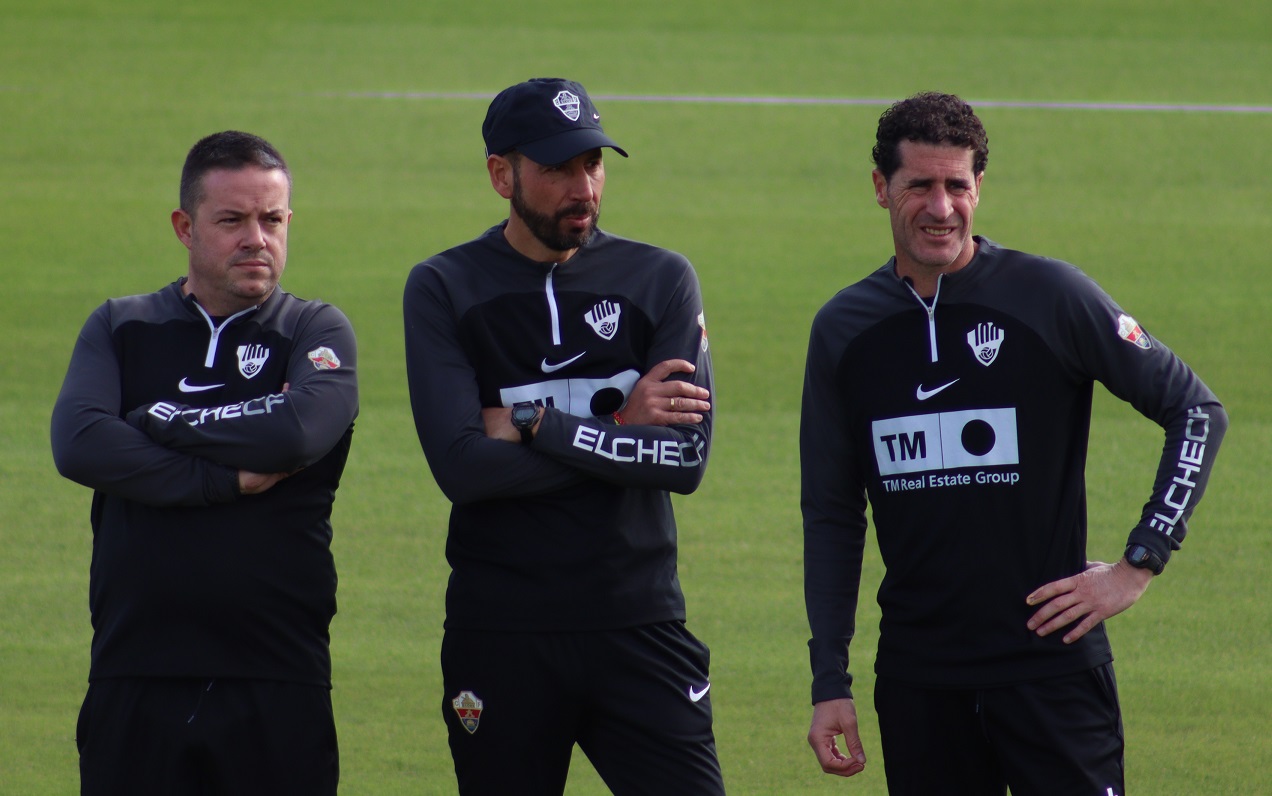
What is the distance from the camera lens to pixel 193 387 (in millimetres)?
3500

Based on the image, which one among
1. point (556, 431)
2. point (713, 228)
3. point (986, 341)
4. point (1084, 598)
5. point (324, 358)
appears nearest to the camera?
point (1084, 598)

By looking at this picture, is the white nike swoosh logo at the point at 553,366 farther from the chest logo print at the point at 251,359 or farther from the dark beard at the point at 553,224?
the chest logo print at the point at 251,359

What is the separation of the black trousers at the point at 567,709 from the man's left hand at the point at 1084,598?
2.60 ft

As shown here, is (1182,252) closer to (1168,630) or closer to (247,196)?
(1168,630)

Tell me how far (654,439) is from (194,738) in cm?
117

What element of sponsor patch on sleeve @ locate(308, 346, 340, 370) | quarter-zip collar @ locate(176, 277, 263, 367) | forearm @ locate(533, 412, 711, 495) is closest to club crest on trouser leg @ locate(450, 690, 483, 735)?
forearm @ locate(533, 412, 711, 495)

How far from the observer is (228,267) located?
3500 mm

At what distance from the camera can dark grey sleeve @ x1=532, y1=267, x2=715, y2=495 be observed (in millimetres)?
3332

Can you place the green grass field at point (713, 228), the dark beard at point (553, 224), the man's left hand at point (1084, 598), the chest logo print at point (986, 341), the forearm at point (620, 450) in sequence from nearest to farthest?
the man's left hand at point (1084, 598) → the chest logo print at point (986, 341) → the forearm at point (620, 450) → the dark beard at point (553, 224) → the green grass field at point (713, 228)

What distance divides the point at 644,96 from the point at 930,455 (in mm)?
10824

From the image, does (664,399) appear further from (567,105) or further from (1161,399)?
(1161,399)

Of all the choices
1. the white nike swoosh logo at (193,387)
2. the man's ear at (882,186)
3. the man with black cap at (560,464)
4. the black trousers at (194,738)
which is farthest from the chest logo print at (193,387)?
the man's ear at (882,186)

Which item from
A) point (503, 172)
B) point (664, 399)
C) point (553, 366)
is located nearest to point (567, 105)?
point (503, 172)

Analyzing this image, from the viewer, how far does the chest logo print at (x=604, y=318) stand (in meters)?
3.46
